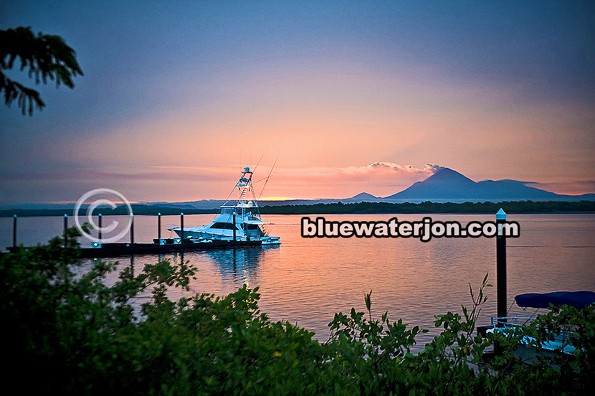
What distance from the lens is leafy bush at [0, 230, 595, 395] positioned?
291cm

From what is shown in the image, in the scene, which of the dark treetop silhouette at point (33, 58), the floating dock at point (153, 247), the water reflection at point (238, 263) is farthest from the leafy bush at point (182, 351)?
the floating dock at point (153, 247)

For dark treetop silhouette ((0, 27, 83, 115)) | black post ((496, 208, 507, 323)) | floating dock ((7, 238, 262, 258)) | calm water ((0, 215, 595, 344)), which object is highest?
dark treetop silhouette ((0, 27, 83, 115))

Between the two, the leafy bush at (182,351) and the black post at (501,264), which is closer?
the leafy bush at (182,351)

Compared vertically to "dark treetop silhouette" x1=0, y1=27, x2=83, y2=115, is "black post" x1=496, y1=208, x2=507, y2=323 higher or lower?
lower

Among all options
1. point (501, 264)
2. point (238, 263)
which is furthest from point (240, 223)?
point (501, 264)

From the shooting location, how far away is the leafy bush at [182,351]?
2.91 metres

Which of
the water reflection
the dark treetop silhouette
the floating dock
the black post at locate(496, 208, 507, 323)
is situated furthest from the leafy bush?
the floating dock

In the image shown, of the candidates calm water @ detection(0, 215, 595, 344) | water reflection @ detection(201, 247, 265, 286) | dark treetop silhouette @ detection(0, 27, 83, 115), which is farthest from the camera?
water reflection @ detection(201, 247, 265, 286)

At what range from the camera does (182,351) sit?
3.39 m

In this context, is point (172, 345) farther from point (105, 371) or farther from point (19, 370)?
point (19, 370)

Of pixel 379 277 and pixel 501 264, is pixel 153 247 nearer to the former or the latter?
pixel 379 277

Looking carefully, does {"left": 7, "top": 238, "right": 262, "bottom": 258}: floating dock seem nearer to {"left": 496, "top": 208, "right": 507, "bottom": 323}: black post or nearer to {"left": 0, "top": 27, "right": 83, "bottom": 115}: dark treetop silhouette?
{"left": 496, "top": 208, "right": 507, "bottom": 323}: black post

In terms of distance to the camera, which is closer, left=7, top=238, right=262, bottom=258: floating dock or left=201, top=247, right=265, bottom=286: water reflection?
left=201, top=247, right=265, bottom=286: water reflection

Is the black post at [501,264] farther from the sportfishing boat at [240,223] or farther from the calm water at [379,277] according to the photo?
the sportfishing boat at [240,223]
